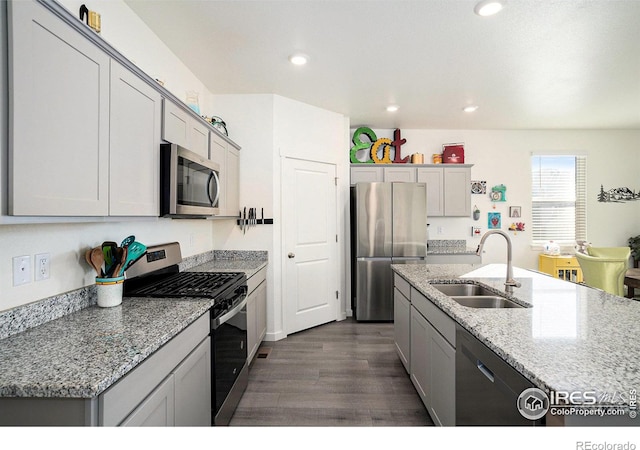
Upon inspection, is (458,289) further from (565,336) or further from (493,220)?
(493,220)

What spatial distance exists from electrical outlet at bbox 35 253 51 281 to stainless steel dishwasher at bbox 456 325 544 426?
1913 millimetres

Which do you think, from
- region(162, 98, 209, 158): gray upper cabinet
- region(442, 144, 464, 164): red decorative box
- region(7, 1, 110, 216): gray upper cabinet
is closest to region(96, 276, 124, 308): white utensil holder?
region(7, 1, 110, 216): gray upper cabinet

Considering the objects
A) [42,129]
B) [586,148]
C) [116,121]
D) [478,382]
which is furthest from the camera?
[586,148]

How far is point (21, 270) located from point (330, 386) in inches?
82.4

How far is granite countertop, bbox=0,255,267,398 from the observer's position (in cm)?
92

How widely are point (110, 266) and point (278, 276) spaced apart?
206 cm

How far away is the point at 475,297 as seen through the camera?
2043 mm

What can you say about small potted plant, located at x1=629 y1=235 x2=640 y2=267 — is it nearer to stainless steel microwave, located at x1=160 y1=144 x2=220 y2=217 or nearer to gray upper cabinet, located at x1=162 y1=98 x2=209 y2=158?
stainless steel microwave, located at x1=160 y1=144 x2=220 y2=217

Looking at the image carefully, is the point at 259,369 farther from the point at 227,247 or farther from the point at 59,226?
the point at 59,226

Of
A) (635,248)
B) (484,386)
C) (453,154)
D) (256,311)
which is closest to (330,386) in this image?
(256,311)

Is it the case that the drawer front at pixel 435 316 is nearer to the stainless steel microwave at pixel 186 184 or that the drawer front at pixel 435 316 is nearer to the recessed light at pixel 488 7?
the stainless steel microwave at pixel 186 184

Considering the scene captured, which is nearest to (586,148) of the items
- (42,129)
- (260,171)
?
(260,171)
